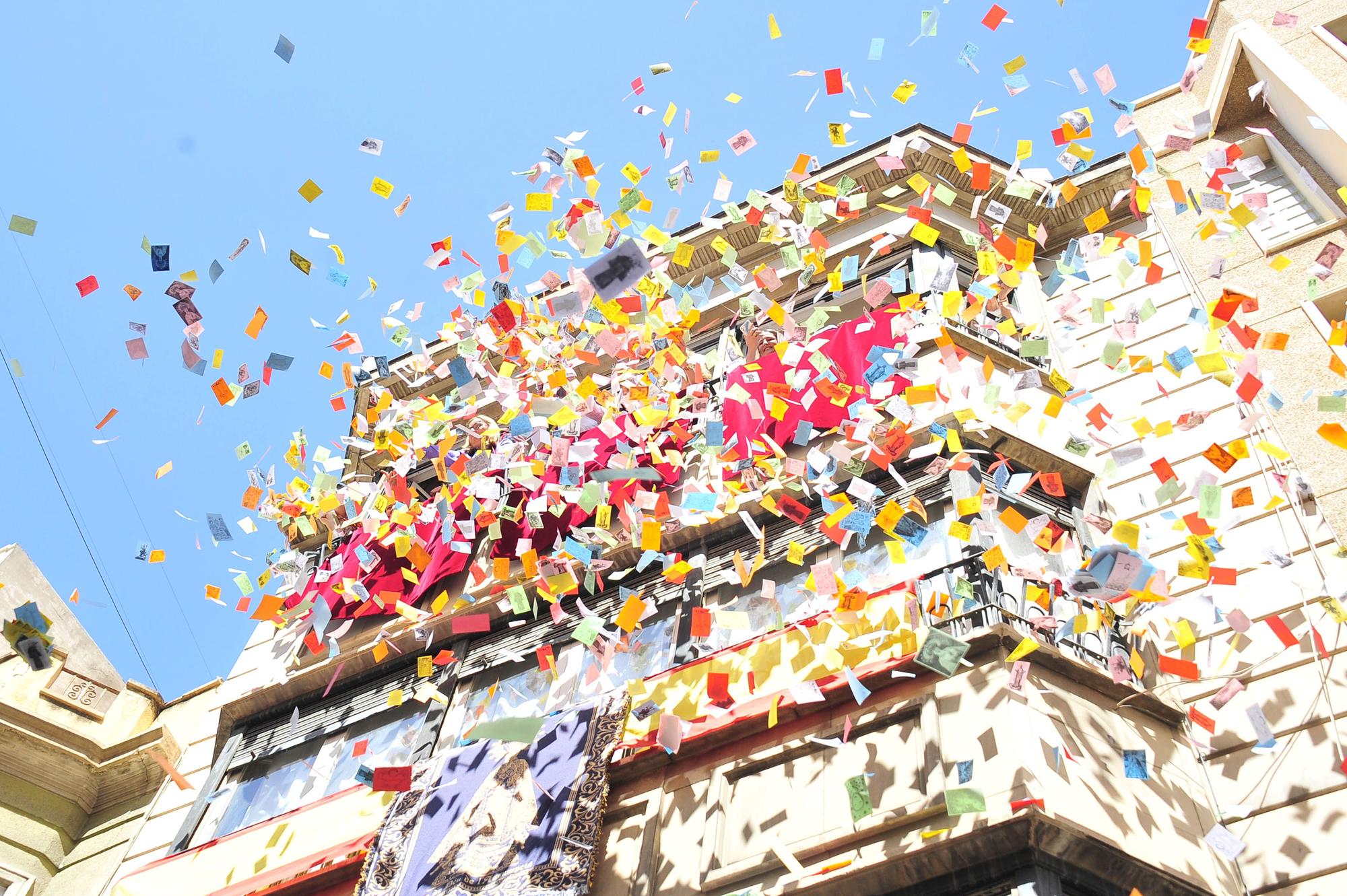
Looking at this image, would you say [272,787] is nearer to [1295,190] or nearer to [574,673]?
[574,673]

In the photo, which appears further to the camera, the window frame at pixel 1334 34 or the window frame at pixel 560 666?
the window frame at pixel 1334 34

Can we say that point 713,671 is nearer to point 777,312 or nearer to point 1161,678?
point 1161,678

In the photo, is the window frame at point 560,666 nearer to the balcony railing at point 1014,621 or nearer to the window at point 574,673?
the window at point 574,673

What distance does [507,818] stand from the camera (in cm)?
693

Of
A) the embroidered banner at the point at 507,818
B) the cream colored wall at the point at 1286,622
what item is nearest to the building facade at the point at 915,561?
the cream colored wall at the point at 1286,622

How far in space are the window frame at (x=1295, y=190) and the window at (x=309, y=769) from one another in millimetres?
7922

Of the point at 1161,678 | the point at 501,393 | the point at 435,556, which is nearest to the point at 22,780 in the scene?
the point at 435,556

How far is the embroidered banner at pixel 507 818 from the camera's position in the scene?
6566mm

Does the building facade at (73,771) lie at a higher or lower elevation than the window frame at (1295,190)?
lower

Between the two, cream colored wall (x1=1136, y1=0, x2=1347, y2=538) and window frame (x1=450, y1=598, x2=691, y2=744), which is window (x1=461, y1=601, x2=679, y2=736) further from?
cream colored wall (x1=1136, y1=0, x2=1347, y2=538)

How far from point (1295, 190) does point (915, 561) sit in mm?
5746

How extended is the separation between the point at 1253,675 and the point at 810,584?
276 centimetres

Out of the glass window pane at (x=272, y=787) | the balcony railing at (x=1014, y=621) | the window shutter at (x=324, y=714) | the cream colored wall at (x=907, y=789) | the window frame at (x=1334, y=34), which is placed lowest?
the cream colored wall at (x=907, y=789)

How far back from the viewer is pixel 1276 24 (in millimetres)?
10898
